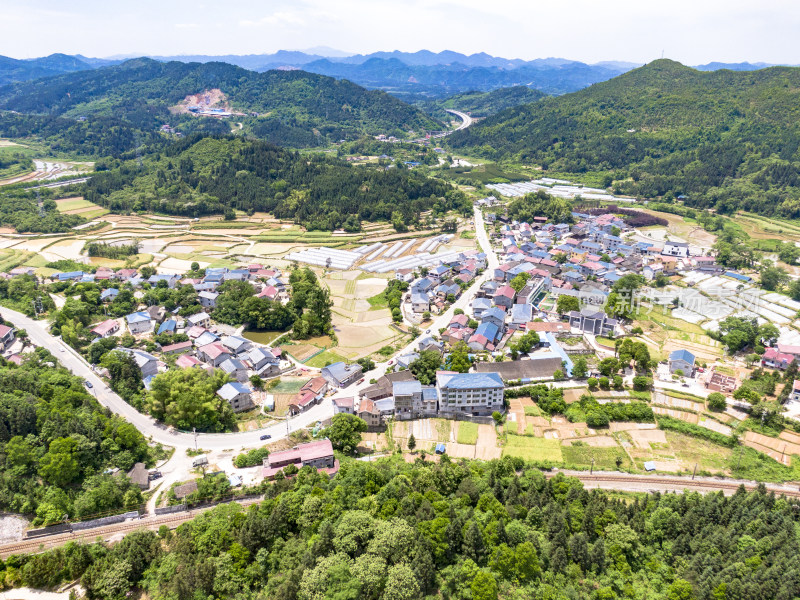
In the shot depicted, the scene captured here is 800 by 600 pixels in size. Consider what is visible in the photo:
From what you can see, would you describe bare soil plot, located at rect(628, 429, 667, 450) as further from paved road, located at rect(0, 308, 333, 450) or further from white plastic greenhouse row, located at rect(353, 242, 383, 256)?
white plastic greenhouse row, located at rect(353, 242, 383, 256)

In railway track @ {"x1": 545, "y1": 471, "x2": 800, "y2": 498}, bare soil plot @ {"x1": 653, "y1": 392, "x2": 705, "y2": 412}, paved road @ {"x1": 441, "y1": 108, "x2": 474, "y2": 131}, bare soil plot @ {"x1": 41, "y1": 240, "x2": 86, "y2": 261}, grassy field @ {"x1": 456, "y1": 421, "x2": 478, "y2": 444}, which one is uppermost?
paved road @ {"x1": 441, "y1": 108, "x2": 474, "y2": 131}

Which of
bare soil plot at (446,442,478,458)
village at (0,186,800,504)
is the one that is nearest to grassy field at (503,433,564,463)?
village at (0,186,800,504)

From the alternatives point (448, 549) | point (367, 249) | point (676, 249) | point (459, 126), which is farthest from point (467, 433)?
point (459, 126)

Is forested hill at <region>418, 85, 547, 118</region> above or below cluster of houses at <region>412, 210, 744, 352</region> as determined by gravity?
above

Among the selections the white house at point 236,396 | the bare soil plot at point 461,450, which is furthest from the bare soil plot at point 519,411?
the white house at point 236,396

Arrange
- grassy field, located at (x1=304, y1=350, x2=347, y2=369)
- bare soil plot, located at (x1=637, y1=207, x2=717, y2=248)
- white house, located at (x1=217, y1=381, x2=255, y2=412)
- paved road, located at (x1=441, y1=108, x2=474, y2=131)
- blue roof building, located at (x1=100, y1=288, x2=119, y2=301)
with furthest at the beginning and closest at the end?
paved road, located at (x1=441, y1=108, x2=474, y2=131) < bare soil plot, located at (x1=637, y1=207, x2=717, y2=248) < blue roof building, located at (x1=100, y1=288, x2=119, y2=301) < grassy field, located at (x1=304, y1=350, x2=347, y2=369) < white house, located at (x1=217, y1=381, x2=255, y2=412)

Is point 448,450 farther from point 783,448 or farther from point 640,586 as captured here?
point 783,448

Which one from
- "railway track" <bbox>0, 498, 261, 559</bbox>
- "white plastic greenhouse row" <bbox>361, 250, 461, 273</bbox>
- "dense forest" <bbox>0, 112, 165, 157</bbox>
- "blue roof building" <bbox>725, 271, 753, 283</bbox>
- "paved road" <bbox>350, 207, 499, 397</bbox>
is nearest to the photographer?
"railway track" <bbox>0, 498, 261, 559</bbox>

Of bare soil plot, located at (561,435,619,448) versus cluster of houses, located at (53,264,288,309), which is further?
cluster of houses, located at (53,264,288,309)

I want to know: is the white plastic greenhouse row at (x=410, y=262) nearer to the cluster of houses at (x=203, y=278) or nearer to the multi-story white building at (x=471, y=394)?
the cluster of houses at (x=203, y=278)
